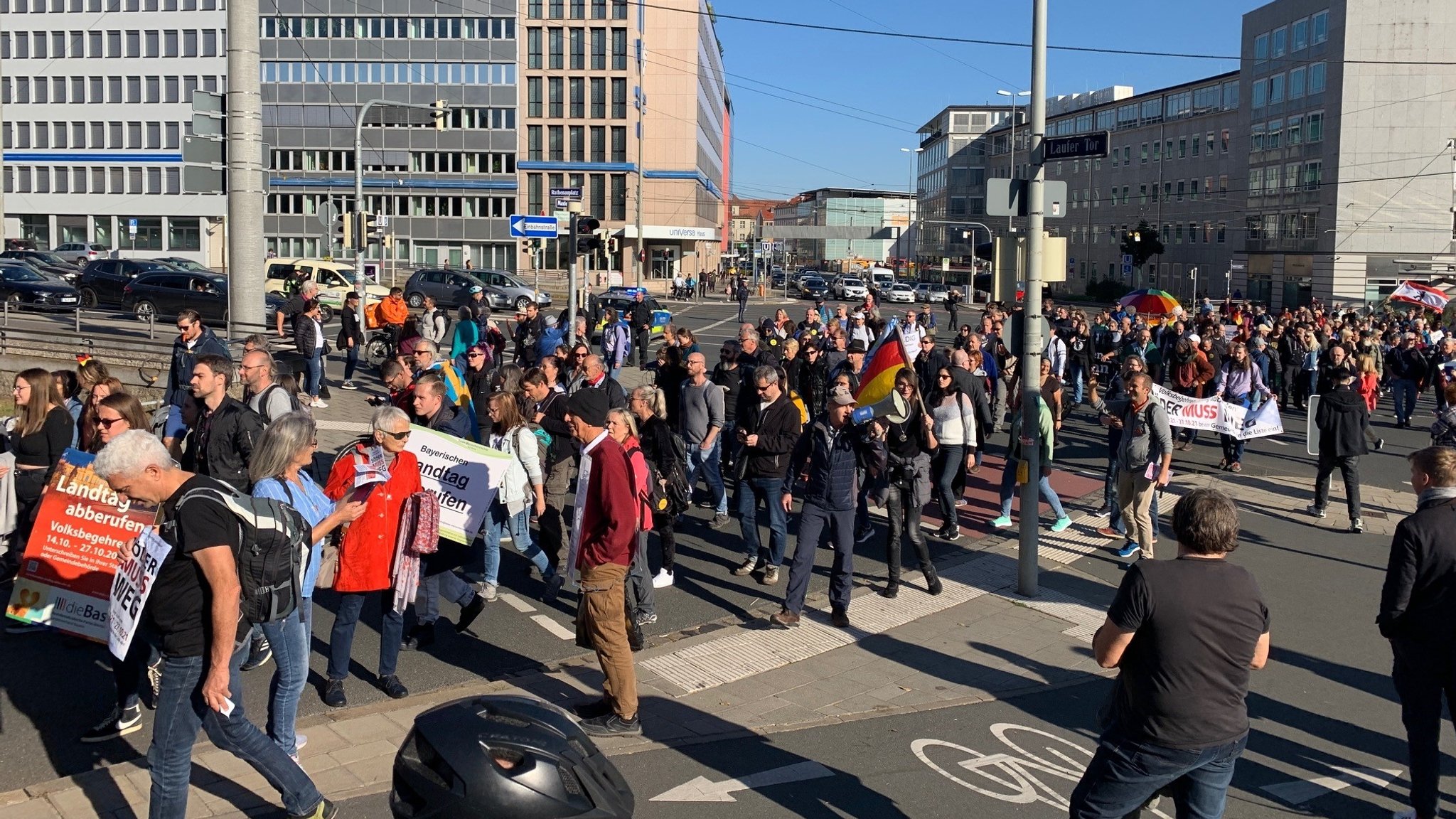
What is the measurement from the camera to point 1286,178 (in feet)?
222

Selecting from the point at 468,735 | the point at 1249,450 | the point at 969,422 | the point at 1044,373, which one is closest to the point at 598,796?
the point at 468,735

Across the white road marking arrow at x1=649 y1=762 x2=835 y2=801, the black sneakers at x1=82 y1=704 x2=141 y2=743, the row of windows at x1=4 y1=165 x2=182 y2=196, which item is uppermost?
the row of windows at x1=4 y1=165 x2=182 y2=196

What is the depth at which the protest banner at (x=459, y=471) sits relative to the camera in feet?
27.6

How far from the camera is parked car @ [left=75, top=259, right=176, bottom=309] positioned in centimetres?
3380

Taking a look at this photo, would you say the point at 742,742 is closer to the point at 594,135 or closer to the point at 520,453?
the point at 520,453

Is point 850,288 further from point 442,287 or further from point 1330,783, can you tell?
point 1330,783

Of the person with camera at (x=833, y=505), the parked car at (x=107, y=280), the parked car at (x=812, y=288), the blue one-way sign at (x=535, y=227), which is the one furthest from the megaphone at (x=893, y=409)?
the parked car at (x=812, y=288)

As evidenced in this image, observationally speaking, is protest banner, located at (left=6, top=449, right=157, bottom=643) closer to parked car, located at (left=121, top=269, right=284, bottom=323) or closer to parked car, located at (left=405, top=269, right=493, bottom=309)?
parked car, located at (left=121, top=269, right=284, bottom=323)

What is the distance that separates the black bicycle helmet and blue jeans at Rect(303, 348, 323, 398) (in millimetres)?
16365

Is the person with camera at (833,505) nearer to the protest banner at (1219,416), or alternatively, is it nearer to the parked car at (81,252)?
the protest banner at (1219,416)

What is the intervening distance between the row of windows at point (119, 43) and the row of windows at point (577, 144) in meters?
19.5

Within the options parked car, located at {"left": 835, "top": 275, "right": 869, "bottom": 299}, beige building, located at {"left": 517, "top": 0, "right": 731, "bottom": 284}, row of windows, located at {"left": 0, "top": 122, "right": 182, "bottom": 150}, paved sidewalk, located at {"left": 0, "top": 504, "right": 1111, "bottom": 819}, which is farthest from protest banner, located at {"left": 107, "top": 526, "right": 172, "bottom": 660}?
row of windows, located at {"left": 0, "top": 122, "right": 182, "bottom": 150}

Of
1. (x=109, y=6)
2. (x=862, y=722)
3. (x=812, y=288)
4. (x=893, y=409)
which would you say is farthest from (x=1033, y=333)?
(x=109, y=6)

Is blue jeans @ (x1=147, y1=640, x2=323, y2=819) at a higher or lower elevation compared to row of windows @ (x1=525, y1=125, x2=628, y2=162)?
lower
